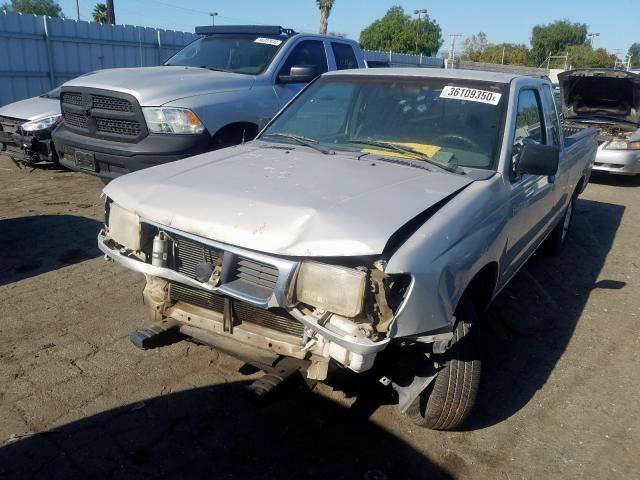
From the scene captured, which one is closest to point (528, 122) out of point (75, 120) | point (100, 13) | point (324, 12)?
point (75, 120)

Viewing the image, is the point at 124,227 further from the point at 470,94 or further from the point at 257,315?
the point at 470,94

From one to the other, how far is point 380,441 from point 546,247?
3.84 m

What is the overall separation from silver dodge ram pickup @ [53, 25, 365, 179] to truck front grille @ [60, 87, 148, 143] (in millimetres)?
10

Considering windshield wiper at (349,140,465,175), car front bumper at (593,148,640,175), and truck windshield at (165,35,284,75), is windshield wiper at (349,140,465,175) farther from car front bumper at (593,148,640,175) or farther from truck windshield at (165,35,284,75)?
car front bumper at (593,148,640,175)

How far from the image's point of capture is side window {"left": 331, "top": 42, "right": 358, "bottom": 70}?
7473 millimetres

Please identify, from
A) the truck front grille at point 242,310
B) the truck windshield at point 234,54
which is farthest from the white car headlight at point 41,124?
the truck front grille at point 242,310

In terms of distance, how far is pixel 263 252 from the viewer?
2.38 metres

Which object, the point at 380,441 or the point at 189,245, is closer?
the point at 189,245

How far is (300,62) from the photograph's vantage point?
685 cm

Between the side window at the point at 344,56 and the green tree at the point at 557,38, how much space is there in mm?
85478

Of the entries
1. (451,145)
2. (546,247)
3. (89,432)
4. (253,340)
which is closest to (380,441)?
(253,340)

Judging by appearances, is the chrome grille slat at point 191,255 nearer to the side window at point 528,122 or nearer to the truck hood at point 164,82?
the side window at point 528,122

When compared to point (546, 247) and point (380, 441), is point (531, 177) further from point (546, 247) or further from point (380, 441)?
point (546, 247)

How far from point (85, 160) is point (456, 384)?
4.68m
